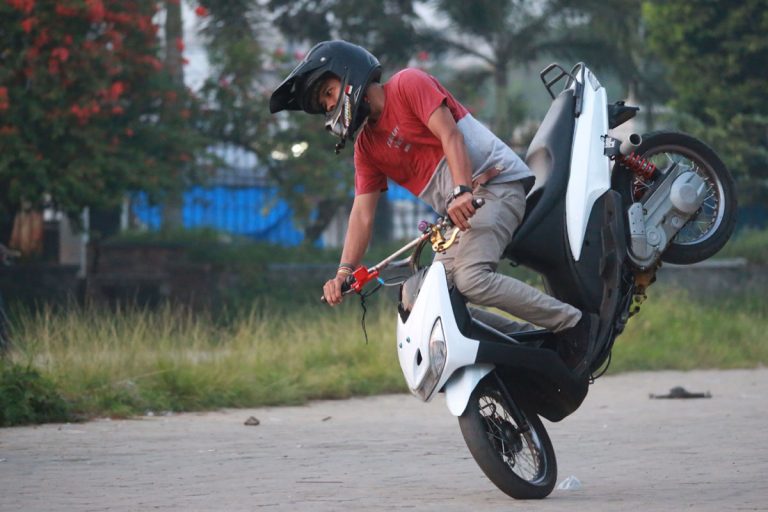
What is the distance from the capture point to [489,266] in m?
5.59

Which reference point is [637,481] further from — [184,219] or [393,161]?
[184,219]

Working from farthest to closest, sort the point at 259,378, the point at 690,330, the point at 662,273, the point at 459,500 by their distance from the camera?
the point at 662,273 < the point at 690,330 < the point at 259,378 < the point at 459,500

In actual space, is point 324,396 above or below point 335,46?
below

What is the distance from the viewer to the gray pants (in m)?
5.55

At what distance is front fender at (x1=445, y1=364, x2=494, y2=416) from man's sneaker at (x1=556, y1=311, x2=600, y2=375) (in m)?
0.45

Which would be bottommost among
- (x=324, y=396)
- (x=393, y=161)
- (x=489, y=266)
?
(x=324, y=396)

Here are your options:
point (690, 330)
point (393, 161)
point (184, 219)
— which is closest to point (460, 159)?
point (393, 161)

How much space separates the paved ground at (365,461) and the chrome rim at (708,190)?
1.07 meters

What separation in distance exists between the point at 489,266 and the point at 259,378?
471cm

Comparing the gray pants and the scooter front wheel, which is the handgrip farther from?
the scooter front wheel

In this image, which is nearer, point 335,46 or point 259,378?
point 335,46

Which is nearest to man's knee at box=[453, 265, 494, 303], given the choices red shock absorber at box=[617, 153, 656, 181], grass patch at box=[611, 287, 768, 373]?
red shock absorber at box=[617, 153, 656, 181]

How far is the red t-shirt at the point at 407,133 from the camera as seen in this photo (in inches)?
220

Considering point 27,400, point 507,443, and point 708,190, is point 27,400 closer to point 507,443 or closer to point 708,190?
point 507,443
